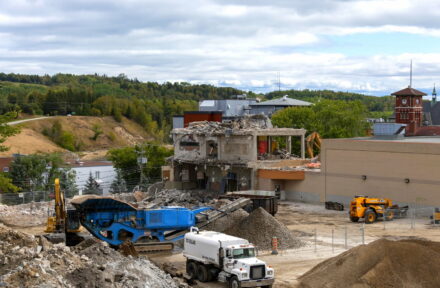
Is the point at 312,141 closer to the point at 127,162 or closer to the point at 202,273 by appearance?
the point at 127,162

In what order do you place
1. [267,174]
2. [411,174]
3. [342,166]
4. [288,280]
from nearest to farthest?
[288,280], [411,174], [342,166], [267,174]

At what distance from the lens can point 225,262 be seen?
26.7 metres

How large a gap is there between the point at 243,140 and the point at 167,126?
106 metres

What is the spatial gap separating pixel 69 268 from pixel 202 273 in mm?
5908

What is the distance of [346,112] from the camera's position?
9412 centimetres

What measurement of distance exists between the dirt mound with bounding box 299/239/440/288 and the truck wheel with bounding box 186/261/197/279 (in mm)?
4424

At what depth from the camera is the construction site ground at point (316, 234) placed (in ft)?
105

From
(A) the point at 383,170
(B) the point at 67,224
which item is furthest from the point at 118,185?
(B) the point at 67,224

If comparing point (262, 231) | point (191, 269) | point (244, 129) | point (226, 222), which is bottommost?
point (191, 269)

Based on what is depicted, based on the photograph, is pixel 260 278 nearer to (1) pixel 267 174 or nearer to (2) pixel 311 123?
(1) pixel 267 174

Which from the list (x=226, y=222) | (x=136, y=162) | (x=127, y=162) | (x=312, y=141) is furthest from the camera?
(x=136, y=162)

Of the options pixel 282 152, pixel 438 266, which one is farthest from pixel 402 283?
pixel 282 152

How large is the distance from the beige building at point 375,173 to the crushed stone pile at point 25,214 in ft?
70.7

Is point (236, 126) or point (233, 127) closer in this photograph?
point (236, 126)
